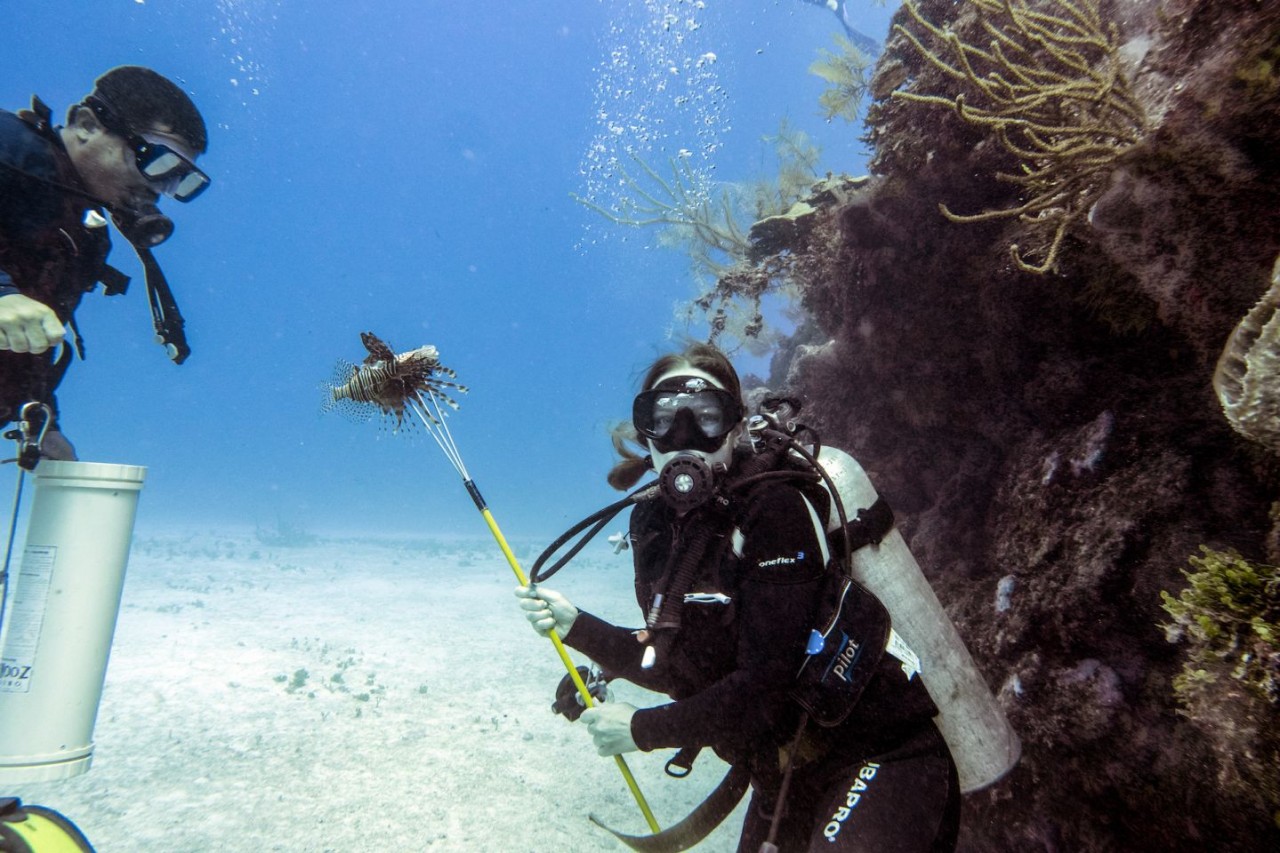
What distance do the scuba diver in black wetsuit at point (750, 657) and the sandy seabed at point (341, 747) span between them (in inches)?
112

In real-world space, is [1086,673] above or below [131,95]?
below

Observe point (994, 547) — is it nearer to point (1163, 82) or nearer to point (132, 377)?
point (1163, 82)

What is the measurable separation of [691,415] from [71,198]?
131 inches

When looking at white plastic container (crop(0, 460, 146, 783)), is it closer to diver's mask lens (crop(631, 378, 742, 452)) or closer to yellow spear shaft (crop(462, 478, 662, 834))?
yellow spear shaft (crop(462, 478, 662, 834))

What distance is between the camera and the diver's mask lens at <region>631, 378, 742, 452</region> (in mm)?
2682

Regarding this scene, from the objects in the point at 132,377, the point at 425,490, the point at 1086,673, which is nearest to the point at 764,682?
the point at 1086,673

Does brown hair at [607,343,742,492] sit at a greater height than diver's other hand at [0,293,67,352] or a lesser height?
lesser

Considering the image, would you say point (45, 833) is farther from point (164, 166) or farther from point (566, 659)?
point (164, 166)

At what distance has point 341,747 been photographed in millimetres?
5609

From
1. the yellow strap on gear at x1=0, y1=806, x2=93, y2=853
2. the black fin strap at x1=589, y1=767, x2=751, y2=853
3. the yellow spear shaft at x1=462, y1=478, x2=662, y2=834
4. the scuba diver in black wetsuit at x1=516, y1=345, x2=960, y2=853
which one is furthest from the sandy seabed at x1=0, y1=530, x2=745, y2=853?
the scuba diver in black wetsuit at x1=516, y1=345, x2=960, y2=853

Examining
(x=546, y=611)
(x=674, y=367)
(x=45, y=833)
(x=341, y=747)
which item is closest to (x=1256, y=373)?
(x=674, y=367)

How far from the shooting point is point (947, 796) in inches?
88.3

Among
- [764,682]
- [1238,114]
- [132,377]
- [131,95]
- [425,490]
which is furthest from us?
[132,377]

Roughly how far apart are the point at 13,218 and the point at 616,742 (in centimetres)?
359
